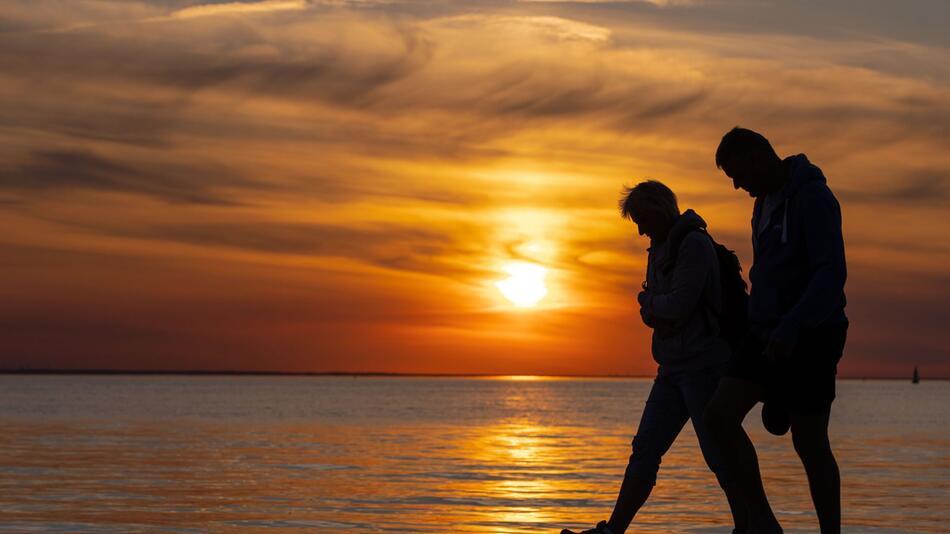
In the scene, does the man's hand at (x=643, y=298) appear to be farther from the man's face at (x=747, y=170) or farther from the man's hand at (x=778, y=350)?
the man's hand at (x=778, y=350)

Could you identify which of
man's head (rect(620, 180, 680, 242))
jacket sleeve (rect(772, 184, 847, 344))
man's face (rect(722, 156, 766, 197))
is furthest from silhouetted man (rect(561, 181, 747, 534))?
→ jacket sleeve (rect(772, 184, 847, 344))

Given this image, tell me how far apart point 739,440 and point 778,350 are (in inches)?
33.5

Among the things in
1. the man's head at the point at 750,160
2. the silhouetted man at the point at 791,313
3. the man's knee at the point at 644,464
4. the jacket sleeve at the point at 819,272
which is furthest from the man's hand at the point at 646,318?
the jacket sleeve at the point at 819,272

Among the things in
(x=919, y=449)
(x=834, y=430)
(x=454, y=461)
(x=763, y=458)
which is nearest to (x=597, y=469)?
(x=454, y=461)

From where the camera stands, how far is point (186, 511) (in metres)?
10.8

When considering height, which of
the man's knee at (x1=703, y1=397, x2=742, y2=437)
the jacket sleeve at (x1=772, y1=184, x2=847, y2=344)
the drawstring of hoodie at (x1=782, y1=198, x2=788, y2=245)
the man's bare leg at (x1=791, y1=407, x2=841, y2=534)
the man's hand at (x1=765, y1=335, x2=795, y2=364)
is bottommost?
the man's bare leg at (x1=791, y1=407, x2=841, y2=534)

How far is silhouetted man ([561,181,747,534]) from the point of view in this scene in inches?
292

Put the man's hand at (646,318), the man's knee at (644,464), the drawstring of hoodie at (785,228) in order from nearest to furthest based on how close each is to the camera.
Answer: the drawstring of hoodie at (785,228) < the man's hand at (646,318) < the man's knee at (644,464)

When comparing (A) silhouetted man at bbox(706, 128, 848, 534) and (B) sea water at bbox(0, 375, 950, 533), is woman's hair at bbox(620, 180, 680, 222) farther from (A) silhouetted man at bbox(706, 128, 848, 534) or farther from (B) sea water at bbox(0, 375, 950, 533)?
(B) sea water at bbox(0, 375, 950, 533)

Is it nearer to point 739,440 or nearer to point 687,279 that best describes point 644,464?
point 739,440

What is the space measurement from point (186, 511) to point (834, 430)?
24.0 m

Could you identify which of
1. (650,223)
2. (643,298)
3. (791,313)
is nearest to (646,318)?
(643,298)

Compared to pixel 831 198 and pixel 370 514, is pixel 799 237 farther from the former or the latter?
pixel 370 514

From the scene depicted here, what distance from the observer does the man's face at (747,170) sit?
6.70m
